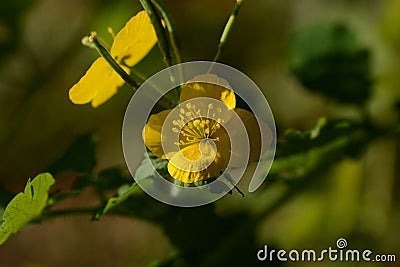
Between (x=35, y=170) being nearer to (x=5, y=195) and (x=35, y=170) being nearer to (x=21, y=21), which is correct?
(x=21, y=21)

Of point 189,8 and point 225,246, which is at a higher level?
point 189,8

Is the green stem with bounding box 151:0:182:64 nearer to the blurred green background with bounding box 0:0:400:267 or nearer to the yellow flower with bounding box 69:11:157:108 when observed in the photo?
the yellow flower with bounding box 69:11:157:108

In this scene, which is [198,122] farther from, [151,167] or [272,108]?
[272,108]

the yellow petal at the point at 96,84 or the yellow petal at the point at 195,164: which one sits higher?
the yellow petal at the point at 96,84

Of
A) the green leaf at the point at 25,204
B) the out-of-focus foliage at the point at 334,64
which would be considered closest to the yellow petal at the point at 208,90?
the green leaf at the point at 25,204

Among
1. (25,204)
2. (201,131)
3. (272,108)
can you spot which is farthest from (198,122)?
(272,108)

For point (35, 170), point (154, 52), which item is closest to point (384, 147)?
point (154, 52)

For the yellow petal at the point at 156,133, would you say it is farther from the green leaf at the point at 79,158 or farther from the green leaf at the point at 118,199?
the green leaf at the point at 79,158
